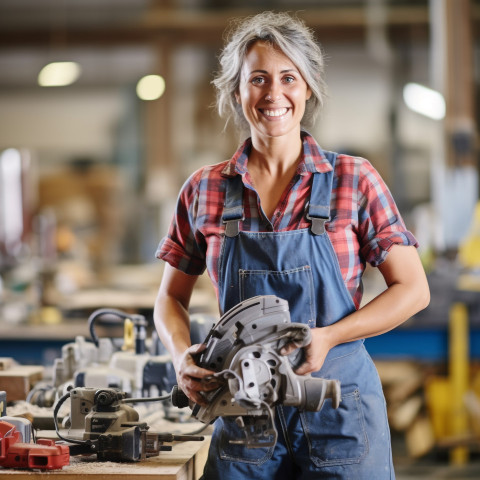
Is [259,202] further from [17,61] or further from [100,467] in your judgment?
[17,61]

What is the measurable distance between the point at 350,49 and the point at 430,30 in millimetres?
1398

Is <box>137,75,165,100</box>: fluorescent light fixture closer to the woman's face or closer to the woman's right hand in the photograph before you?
the woman's face

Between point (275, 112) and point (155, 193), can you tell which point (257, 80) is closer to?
point (275, 112)

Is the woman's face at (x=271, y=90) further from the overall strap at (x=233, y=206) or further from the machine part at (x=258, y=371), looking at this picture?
the machine part at (x=258, y=371)

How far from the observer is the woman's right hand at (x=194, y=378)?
1.61 m

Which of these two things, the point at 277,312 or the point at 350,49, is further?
the point at 350,49

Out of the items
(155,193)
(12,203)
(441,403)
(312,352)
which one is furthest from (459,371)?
(12,203)

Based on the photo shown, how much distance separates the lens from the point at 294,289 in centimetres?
168

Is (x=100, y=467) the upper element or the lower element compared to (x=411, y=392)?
lower

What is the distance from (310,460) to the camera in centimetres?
166

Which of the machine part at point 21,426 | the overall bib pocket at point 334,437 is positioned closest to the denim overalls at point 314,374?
the overall bib pocket at point 334,437

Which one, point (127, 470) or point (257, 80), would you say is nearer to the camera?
point (127, 470)

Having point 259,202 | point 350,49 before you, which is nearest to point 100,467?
point 259,202

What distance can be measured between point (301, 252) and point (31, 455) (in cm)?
67
